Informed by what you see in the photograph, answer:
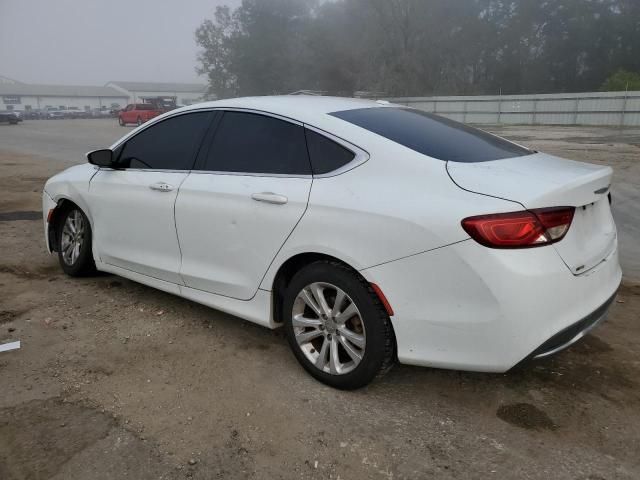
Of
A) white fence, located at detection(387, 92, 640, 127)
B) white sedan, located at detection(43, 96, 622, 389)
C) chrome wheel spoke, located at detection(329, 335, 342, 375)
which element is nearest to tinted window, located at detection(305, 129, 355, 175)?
white sedan, located at detection(43, 96, 622, 389)

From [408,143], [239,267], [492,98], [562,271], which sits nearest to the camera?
[562,271]

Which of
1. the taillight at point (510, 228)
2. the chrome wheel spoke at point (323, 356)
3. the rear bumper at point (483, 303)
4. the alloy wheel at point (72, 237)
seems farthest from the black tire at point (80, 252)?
the taillight at point (510, 228)

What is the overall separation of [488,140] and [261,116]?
1406 mm

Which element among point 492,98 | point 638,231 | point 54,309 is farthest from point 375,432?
point 492,98

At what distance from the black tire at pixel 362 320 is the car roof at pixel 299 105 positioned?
2.87 feet

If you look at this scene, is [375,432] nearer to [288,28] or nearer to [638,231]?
[638,231]

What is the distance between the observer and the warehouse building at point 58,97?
92062mm

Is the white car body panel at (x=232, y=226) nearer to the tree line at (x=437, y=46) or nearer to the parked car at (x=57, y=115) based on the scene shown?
the tree line at (x=437, y=46)

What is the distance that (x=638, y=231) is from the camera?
20.8 ft

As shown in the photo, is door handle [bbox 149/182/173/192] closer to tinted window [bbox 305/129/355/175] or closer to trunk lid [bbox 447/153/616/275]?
tinted window [bbox 305/129/355/175]

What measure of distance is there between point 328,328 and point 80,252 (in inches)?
105

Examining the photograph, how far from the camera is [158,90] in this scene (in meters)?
109

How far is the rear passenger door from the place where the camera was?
304 centimetres

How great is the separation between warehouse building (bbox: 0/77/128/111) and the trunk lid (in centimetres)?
9643
